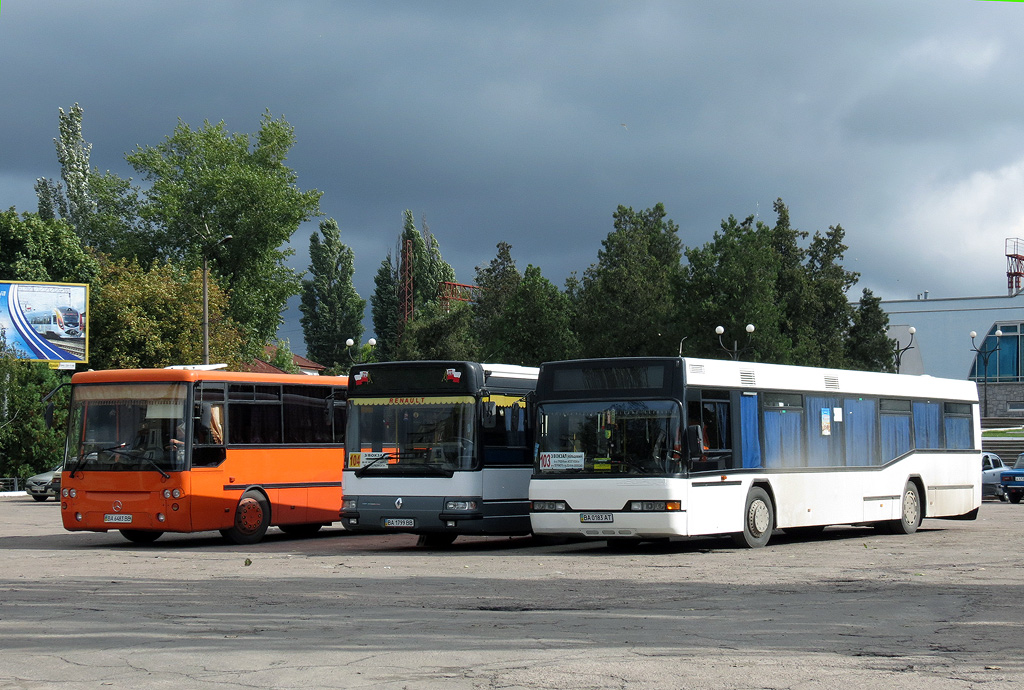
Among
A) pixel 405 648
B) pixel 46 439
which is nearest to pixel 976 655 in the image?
pixel 405 648

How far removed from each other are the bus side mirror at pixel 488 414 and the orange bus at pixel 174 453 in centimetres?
418

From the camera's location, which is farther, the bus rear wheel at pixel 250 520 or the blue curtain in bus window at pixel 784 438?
the bus rear wheel at pixel 250 520

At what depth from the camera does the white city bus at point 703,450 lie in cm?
1769

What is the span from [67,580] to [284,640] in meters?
6.08

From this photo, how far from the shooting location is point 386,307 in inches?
4151

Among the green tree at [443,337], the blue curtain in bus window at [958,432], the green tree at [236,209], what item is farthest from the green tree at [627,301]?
the blue curtain in bus window at [958,432]

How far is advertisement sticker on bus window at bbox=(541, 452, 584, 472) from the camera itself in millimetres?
18203

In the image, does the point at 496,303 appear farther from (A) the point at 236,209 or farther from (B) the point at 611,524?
(B) the point at 611,524

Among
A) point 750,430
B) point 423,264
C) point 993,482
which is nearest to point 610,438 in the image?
point 750,430

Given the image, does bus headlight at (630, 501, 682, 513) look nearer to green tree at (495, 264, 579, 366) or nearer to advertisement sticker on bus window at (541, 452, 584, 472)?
advertisement sticker on bus window at (541, 452, 584, 472)

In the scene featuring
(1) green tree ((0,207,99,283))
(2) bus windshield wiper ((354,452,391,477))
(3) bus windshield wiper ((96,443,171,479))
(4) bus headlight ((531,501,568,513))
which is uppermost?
(1) green tree ((0,207,99,283))

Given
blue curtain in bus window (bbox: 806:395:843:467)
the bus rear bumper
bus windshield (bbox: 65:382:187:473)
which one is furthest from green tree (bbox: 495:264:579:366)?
the bus rear bumper

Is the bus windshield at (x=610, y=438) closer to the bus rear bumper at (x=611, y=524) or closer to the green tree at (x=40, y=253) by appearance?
the bus rear bumper at (x=611, y=524)

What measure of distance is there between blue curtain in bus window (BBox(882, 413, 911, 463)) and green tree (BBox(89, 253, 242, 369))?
3807 centimetres
